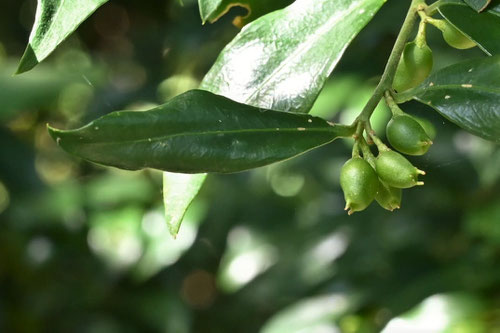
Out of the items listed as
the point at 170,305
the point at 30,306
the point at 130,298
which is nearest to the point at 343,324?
the point at 170,305

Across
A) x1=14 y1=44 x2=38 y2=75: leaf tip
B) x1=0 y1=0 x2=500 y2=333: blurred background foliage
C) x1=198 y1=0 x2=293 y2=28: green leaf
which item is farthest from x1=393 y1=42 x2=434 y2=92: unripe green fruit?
x1=0 y1=0 x2=500 y2=333: blurred background foliage

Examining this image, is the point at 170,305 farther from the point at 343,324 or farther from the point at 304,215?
the point at 343,324

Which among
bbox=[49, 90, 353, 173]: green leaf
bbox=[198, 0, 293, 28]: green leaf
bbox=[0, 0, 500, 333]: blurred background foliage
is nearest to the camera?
bbox=[49, 90, 353, 173]: green leaf

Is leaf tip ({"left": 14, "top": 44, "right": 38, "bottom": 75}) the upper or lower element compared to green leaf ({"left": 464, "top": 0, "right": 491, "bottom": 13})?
lower

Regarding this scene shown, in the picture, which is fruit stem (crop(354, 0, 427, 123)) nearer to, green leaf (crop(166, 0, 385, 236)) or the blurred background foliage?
green leaf (crop(166, 0, 385, 236))

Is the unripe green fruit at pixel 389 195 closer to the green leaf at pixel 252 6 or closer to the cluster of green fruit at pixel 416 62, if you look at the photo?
the cluster of green fruit at pixel 416 62

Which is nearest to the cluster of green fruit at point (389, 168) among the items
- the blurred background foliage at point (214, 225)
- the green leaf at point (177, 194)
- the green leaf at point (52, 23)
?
the green leaf at point (177, 194)

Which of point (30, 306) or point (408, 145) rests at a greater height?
point (408, 145)

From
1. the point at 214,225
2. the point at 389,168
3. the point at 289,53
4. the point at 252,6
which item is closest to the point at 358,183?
the point at 389,168
